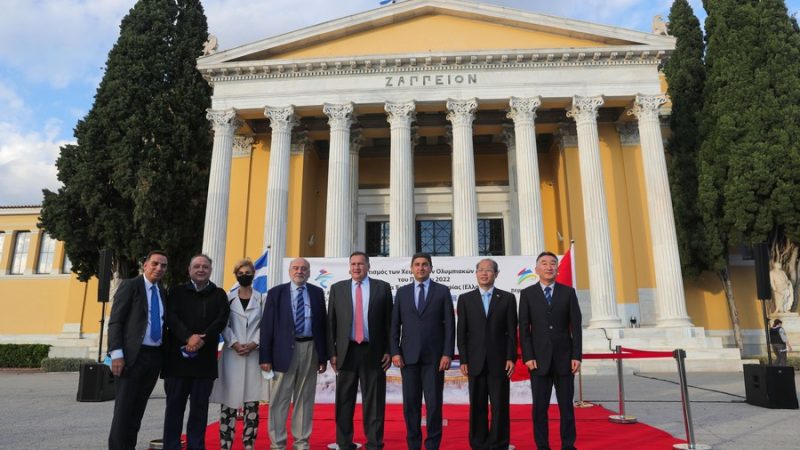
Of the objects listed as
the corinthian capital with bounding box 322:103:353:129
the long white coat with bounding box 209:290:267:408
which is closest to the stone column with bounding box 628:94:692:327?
the corinthian capital with bounding box 322:103:353:129

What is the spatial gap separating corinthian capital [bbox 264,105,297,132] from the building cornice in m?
1.32

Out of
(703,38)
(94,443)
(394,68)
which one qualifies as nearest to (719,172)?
(703,38)

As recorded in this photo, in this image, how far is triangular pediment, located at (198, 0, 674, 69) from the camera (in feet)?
61.3

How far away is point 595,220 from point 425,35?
9.22m

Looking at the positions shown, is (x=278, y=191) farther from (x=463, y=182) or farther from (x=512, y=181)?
(x=512, y=181)

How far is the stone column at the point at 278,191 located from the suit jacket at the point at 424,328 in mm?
12266

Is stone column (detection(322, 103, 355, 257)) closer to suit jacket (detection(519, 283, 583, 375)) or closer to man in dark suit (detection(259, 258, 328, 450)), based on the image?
man in dark suit (detection(259, 258, 328, 450))

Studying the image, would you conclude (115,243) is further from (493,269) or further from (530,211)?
(493,269)

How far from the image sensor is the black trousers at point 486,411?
5.04 metres

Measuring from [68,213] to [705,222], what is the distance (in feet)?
75.9

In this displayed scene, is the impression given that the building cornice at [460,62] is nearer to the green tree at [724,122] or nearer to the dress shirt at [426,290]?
the green tree at [724,122]

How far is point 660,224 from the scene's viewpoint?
17.2 m

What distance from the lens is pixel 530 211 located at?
17188 mm

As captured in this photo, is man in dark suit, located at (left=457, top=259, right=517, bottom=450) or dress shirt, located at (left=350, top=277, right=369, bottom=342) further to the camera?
dress shirt, located at (left=350, top=277, right=369, bottom=342)
